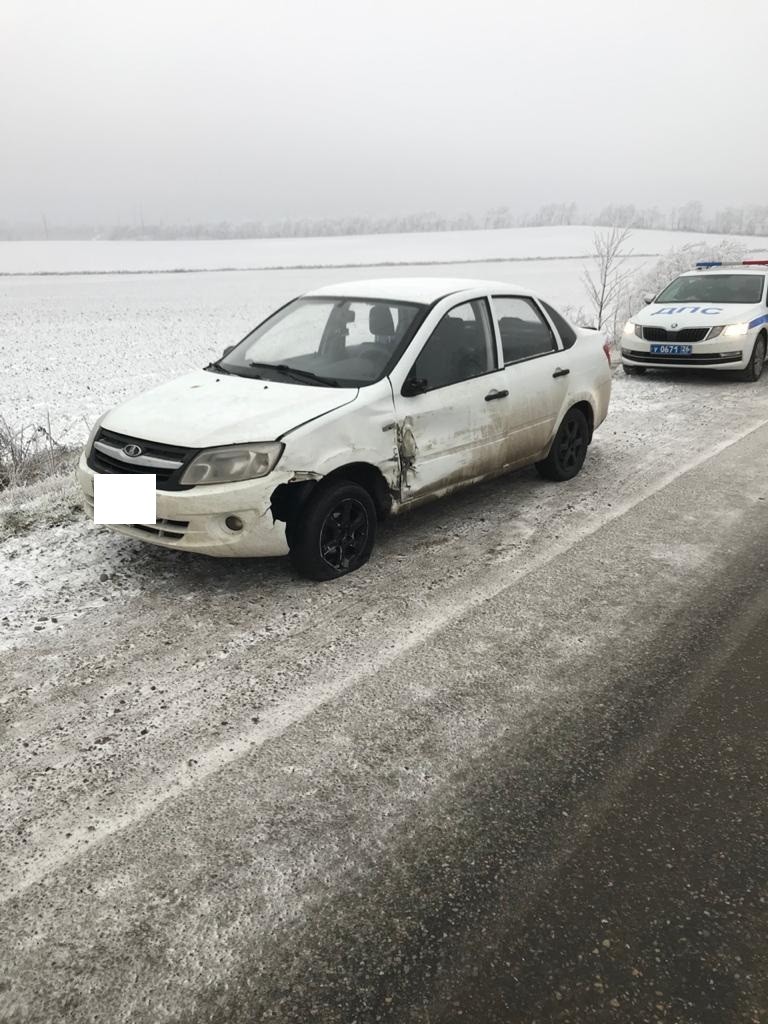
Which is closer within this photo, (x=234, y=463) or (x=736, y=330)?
(x=234, y=463)

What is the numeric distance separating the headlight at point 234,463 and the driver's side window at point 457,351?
1.15m

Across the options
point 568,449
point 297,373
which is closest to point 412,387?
point 297,373

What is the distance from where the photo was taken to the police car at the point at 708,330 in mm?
10680

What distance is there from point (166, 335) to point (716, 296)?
18.8 meters

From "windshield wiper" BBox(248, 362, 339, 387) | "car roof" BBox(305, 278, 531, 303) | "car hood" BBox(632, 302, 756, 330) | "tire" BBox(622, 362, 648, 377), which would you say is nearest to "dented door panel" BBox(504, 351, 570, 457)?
"car roof" BBox(305, 278, 531, 303)

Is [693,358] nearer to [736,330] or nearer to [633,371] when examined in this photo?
[736,330]

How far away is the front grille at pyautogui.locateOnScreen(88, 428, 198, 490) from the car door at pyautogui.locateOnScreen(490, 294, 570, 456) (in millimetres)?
2533

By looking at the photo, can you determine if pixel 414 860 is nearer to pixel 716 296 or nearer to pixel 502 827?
pixel 502 827

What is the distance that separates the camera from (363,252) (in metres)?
75.8

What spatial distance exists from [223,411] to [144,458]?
1.80ft

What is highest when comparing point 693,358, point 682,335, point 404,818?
point 682,335

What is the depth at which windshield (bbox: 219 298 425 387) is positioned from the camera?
502 centimetres

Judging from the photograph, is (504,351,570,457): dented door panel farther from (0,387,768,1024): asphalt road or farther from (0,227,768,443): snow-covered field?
(0,227,768,443): snow-covered field

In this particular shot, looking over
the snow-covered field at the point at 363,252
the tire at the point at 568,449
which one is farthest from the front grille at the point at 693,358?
the snow-covered field at the point at 363,252
